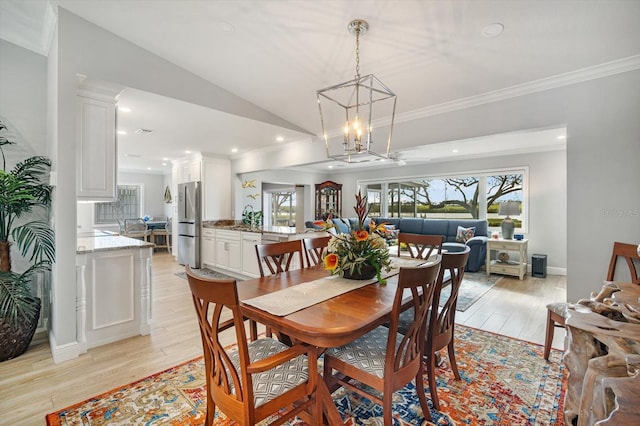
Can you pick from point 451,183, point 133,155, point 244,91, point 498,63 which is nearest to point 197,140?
point 244,91

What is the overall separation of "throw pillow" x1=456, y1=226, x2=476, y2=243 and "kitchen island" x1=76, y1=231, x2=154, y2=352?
5.68 m

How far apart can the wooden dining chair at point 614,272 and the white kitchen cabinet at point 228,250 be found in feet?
13.9

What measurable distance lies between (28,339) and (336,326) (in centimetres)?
298

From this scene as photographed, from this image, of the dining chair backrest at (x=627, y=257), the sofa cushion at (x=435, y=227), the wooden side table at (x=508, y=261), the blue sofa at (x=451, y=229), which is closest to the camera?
the dining chair backrest at (x=627, y=257)

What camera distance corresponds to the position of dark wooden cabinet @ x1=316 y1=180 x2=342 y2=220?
895 centimetres

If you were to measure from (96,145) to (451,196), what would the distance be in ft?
22.7

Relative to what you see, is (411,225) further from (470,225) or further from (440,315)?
(440,315)

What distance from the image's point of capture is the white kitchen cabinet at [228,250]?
5.12m

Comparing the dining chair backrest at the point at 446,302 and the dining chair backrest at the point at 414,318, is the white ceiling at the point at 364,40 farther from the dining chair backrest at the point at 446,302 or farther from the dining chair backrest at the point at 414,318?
the dining chair backrest at the point at 414,318

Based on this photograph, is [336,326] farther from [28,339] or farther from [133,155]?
[133,155]

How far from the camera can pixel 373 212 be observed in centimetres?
873

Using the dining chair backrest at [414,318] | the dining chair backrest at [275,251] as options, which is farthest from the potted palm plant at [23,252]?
the dining chair backrest at [414,318]

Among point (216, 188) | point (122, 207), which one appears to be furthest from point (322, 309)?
point (122, 207)

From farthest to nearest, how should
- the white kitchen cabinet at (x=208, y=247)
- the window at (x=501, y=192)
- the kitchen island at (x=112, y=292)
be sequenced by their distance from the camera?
1. the window at (x=501, y=192)
2. the white kitchen cabinet at (x=208, y=247)
3. the kitchen island at (x=112, y=292)
